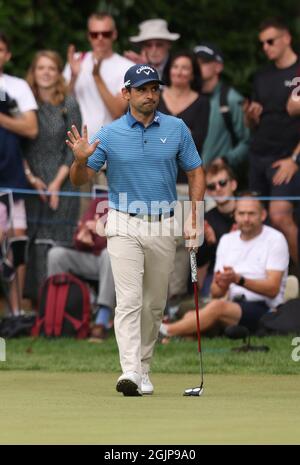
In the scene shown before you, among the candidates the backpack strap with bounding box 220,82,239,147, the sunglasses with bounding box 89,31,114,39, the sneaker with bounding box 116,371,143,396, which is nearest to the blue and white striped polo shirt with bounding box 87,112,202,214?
the sneaker with bounding box 116,371,143,396

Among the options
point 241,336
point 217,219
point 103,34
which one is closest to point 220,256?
point 217,219

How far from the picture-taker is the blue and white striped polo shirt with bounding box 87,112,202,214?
1084 cm

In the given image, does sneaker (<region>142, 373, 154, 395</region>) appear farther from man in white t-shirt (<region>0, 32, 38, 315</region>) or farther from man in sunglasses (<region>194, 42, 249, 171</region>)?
man in sunglasses (<region>194, 42, 249, 171</region>)

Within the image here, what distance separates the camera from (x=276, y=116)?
15984 millimetres

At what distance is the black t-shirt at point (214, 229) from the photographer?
52.6 feet

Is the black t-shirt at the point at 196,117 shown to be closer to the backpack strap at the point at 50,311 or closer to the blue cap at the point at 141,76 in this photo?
the backpack strap at the point at 50,311

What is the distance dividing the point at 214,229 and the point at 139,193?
5.29m

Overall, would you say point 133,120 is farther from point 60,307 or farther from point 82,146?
point 60,307

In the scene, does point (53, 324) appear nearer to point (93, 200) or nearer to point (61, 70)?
point (93, 200)

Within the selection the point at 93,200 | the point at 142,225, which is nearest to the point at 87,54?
the point at 93,200

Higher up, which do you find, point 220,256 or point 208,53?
point 208,53

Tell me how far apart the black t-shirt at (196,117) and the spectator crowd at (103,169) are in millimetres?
15

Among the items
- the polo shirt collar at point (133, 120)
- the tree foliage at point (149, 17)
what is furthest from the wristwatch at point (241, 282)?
the tree foliage at point (149, 17)

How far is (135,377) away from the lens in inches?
417
